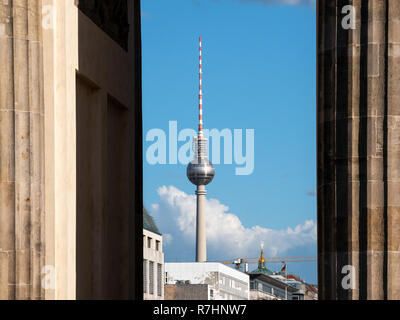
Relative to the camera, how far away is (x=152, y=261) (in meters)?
153

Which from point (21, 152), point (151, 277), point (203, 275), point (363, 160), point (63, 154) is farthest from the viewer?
point (203, 275)

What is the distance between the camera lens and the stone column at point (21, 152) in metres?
21.8

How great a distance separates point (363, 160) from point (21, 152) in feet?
25.8

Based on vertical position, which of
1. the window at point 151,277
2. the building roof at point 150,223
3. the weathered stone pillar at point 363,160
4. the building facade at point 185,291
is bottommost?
the building facade at point 185,291

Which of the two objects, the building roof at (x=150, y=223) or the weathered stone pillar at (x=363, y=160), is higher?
the building roof at (x=150, y=223)

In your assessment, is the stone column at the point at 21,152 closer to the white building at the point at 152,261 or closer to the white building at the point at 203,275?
the white building at the point at 152,261

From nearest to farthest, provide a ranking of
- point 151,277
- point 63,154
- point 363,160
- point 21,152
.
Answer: point 21,152
point 363,160
point 63,154
point 151,277

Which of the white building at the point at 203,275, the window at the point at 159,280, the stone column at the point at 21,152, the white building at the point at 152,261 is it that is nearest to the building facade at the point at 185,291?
the window at the point at 159,280

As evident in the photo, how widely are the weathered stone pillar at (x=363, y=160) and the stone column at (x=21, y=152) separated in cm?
675

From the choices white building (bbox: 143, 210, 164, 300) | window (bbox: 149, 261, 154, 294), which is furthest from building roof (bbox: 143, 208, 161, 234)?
window (bbox: 149, 261, 154, 294)

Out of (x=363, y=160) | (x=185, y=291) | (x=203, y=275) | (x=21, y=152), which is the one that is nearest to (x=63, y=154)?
Answer: (x=21, y=152)

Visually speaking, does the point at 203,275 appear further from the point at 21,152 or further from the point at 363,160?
the point at 21,152

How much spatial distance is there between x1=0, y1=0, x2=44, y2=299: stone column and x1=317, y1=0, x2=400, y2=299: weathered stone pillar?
6750mm

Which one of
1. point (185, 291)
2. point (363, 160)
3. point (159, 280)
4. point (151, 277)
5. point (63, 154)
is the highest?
point (63, 154)
